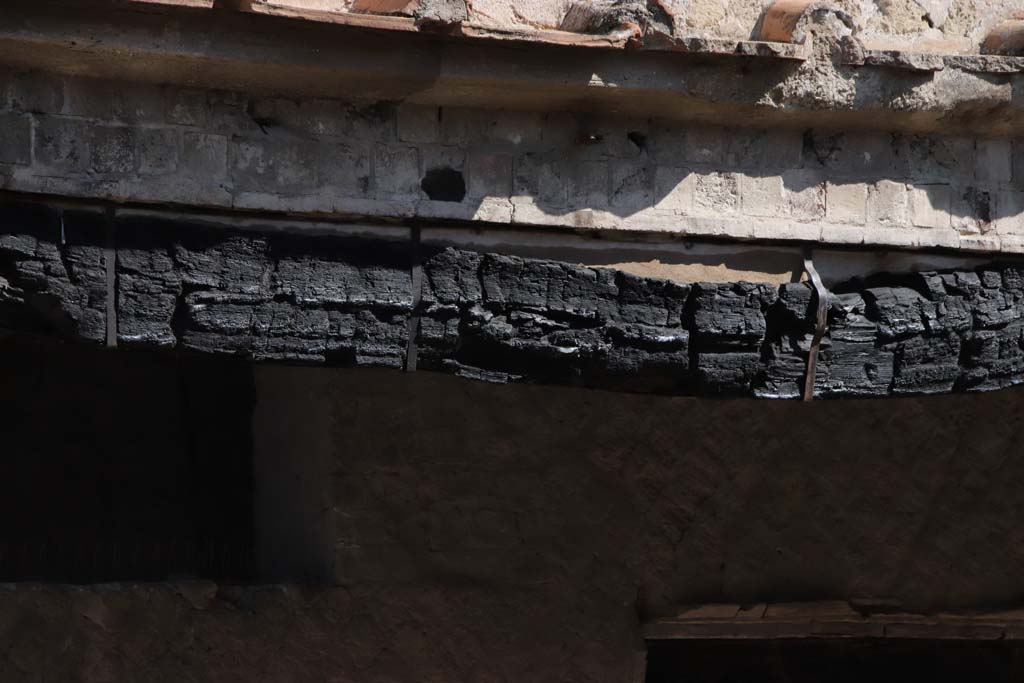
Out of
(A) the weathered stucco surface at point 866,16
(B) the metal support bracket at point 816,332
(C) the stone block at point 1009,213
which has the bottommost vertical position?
(B) the metal support bracket at point 816,332

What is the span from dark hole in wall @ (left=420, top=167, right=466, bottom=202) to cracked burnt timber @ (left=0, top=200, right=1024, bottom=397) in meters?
0.10

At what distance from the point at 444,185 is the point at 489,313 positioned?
0.25 meters

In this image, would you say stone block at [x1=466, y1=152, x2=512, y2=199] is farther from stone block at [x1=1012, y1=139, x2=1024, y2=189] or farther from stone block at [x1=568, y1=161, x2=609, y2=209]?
stone block at [x1=1012, y1=139, x2=1024, y2=189]

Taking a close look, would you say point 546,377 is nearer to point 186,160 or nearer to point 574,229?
point 574,229

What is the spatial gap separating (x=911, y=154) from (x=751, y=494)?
42.9 inches

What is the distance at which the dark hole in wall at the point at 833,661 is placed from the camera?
163 inches

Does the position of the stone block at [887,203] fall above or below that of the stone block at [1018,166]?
below

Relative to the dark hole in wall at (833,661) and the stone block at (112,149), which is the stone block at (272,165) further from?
the dark hole in wall at (833,661)

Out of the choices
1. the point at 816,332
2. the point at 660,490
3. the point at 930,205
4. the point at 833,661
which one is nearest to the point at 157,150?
the point at 816,332

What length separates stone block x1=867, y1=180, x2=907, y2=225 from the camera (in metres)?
3.04

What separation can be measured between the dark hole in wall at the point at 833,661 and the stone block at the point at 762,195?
154 cm

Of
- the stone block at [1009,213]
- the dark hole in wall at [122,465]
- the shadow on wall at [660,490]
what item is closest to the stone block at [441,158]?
the shadow on wall at [660,490]

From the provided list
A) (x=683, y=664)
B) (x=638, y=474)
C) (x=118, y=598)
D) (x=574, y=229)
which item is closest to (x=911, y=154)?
(x=574, y=229)

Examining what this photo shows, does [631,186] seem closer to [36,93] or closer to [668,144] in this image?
[668,144]
